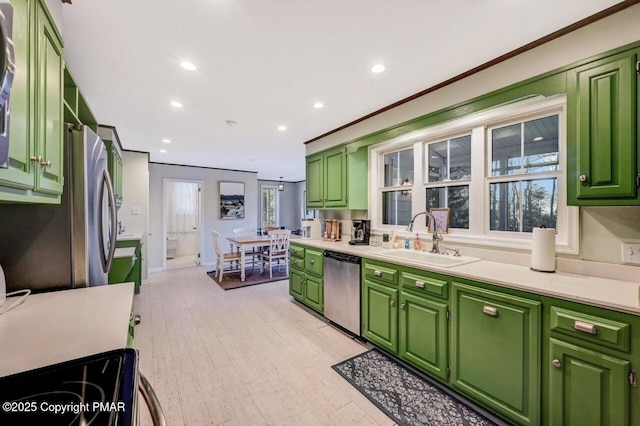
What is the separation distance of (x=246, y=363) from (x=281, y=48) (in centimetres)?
258

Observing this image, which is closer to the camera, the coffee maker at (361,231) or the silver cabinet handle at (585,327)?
the silver cabinet handle at (585,327)

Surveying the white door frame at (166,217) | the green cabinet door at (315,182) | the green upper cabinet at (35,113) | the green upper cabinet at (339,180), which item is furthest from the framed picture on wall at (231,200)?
the green upper cabinet at (35,113)

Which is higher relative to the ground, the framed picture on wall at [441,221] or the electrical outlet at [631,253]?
the framed picture on wall at [441,221]

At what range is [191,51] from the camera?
189 cm

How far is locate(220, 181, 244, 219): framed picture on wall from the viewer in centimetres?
668

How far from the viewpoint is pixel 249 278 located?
5.12 m

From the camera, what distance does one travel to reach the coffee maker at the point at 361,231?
3.24 meters

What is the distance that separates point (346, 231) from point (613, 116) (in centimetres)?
271

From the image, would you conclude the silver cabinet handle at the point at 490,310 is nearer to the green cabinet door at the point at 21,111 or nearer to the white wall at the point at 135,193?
the green cabinet door at the point at 21,111

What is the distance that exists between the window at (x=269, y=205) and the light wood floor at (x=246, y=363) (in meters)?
5.59

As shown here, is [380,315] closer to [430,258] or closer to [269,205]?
[430,258]

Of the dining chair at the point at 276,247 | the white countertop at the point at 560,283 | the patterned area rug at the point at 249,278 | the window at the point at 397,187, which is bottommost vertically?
the patterned area rug at the point at 249,278

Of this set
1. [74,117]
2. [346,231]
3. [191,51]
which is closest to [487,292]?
[346,231]

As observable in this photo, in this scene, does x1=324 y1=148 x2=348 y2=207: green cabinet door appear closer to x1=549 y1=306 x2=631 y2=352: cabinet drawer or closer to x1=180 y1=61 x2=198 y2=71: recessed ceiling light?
x1=180 y1=61 x2=198 y2=71: recessed ceiling light
